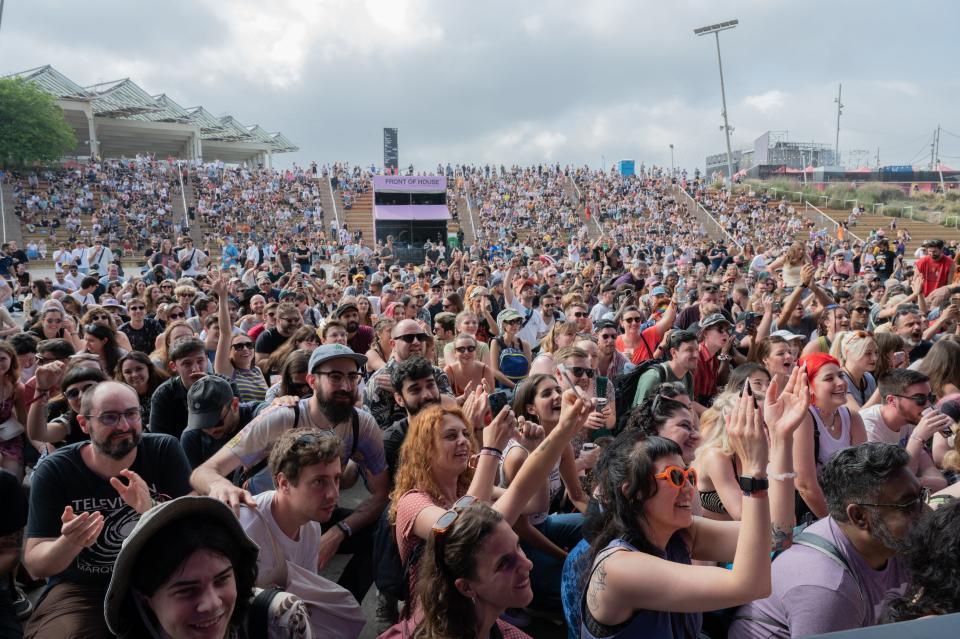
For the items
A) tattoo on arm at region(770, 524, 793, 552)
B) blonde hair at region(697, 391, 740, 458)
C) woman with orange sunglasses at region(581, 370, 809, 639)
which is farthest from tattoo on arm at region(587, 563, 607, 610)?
blonde hair at region(697, 391, 740, 458)

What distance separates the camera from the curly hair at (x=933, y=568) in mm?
1829

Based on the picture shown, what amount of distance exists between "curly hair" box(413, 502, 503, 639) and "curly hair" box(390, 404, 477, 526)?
86 centimetres

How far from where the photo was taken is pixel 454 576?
2.07m

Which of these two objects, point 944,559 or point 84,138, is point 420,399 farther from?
point 84,138

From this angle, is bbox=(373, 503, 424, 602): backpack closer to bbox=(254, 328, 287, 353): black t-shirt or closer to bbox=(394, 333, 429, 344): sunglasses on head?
bbox=(394, 333, 429, 344): sunglasses on head

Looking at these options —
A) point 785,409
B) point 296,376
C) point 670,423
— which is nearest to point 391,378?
point 296,376

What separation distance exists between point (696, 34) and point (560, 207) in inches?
499

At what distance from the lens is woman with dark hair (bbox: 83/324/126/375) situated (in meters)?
5.61

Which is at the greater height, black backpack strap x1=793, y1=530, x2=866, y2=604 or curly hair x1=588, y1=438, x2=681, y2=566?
curly hair x1=588, y1=438, x2=681, y2=566

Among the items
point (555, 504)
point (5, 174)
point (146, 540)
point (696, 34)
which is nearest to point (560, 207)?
point (696, 34)

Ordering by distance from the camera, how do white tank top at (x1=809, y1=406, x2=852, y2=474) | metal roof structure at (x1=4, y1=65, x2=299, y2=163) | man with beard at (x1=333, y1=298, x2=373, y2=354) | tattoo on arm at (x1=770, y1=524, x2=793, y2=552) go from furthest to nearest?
metal roof structure at (x1=4, y1=65, x2=299, y2=163), man with beard at (x1=333, y1=298, x2=373, y2=354), white tank top at (x1=809, y1=406, x2=852, y2=474), tattoo on arm at (x1=770, y1=524, x2=793, y2=552)

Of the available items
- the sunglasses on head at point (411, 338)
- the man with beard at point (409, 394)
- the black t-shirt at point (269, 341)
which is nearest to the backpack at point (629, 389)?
the sunglasses on head at point (411, 338)

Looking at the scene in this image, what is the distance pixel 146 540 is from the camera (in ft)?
5.57

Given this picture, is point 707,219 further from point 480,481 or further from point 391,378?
point 480,481
